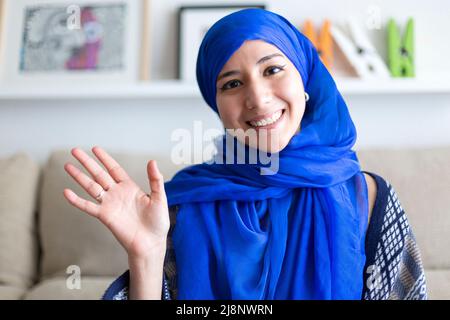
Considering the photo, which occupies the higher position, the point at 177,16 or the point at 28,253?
the point at 177,16

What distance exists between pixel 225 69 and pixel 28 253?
92cm

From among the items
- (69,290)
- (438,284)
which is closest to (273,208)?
(438,284)

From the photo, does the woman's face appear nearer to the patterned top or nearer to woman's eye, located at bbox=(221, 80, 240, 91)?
woman's eye, located at bbox=(221, 80, 240, 91)

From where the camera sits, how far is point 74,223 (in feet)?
4.59

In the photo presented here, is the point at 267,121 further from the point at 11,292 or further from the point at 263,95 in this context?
the point at 11,292

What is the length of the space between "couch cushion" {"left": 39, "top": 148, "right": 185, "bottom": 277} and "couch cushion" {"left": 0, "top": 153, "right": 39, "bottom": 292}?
43 millimetres

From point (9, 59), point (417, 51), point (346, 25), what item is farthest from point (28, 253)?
point (417, 51)

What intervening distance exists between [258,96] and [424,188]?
64 cm

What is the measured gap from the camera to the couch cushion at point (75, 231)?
134cm

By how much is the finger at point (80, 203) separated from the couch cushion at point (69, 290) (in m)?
0.51

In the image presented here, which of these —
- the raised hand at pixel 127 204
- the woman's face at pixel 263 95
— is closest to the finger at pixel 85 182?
the raised hand at pixel 127 204

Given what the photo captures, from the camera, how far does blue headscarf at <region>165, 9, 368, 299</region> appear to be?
32.2 inches

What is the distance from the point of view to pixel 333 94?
3.04 feet
